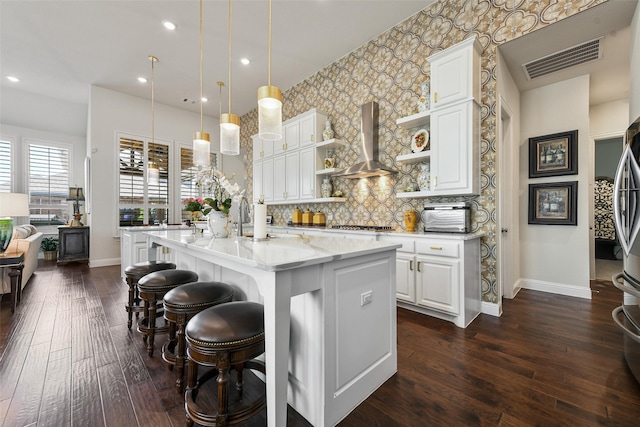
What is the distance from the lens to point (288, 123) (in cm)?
489

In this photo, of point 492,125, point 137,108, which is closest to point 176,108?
point 137,108

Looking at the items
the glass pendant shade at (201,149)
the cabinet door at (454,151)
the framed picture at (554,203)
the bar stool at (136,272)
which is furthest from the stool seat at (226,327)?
the framed picture at (554,203)

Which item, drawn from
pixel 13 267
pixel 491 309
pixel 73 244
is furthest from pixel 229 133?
pixel 73 244

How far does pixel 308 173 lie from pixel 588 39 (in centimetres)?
370

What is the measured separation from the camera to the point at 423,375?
180 cm

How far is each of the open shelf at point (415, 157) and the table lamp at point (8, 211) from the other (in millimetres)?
4864

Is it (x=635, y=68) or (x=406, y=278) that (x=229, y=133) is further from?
(x=635, y=68)

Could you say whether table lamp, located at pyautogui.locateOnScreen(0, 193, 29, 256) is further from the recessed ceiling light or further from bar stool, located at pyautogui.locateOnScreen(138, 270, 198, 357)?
the recessed ceiling light

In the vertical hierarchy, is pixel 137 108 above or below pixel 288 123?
above

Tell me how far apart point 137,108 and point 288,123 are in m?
3.72

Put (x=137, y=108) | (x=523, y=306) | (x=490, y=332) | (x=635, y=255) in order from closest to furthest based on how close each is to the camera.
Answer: (x=635, y=255) < (x=490, y=332) < (x=523, y=306) < (x=137, y=108)

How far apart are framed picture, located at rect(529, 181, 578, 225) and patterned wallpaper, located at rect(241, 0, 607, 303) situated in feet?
5.02

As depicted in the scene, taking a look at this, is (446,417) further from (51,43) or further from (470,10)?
(51,43)

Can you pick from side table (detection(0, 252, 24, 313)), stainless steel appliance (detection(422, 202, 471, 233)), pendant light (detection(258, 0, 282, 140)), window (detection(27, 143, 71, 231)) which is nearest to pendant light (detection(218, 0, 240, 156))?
pendant light (detection(258, 0, 282, 140))
